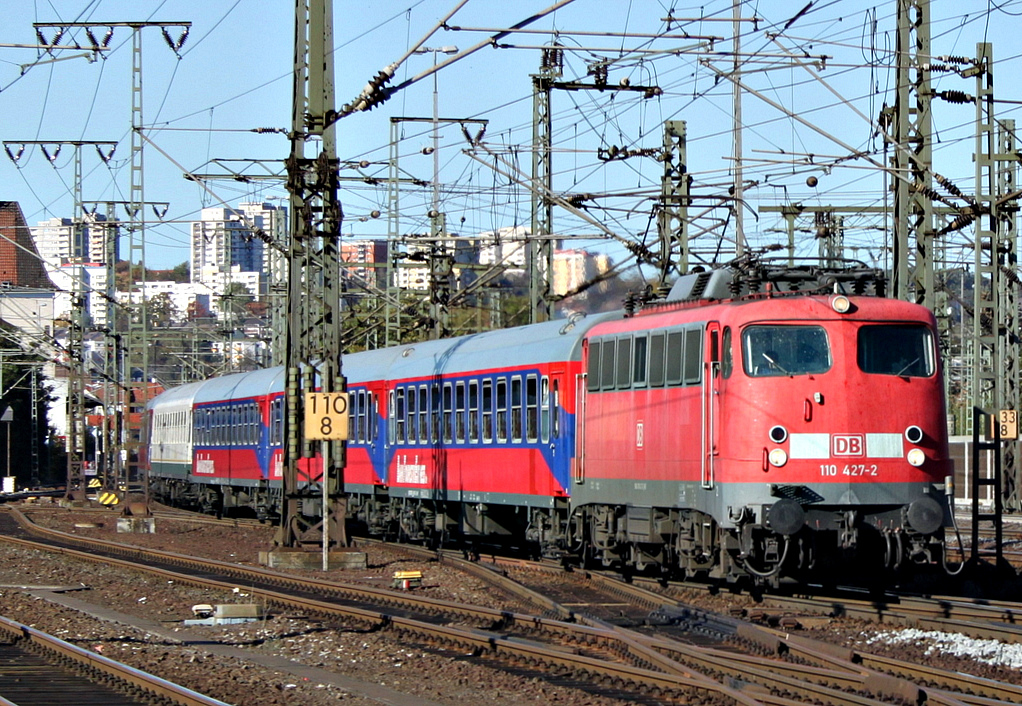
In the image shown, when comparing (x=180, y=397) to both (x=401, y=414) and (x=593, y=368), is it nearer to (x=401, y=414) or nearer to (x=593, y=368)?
(x=401, y=414)

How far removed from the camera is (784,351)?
16547 millimetres

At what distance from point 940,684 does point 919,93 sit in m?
13.5

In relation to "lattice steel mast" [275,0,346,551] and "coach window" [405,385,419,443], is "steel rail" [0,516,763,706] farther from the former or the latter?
"coach window" [405,385,419,443]

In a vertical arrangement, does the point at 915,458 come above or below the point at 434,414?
below

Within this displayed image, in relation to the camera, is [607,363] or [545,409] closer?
[607,363]

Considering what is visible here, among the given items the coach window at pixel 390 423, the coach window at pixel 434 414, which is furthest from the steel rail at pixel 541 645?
the coach window at pixel 390 423

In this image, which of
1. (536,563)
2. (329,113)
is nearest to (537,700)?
(536,563)

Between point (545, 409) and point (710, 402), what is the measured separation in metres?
5.44

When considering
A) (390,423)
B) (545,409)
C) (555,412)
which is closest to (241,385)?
(390,423)

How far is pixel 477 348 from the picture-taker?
1014 inches

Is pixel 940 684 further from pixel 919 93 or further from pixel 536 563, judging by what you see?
pixel 919 93

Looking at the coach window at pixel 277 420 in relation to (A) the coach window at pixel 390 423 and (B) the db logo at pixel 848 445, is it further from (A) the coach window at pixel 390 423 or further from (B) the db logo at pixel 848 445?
(B) the db logo at pixel 848 445

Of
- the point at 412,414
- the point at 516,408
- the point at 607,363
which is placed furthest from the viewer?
the point at 412,414

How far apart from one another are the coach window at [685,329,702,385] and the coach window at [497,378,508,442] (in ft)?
21.2
